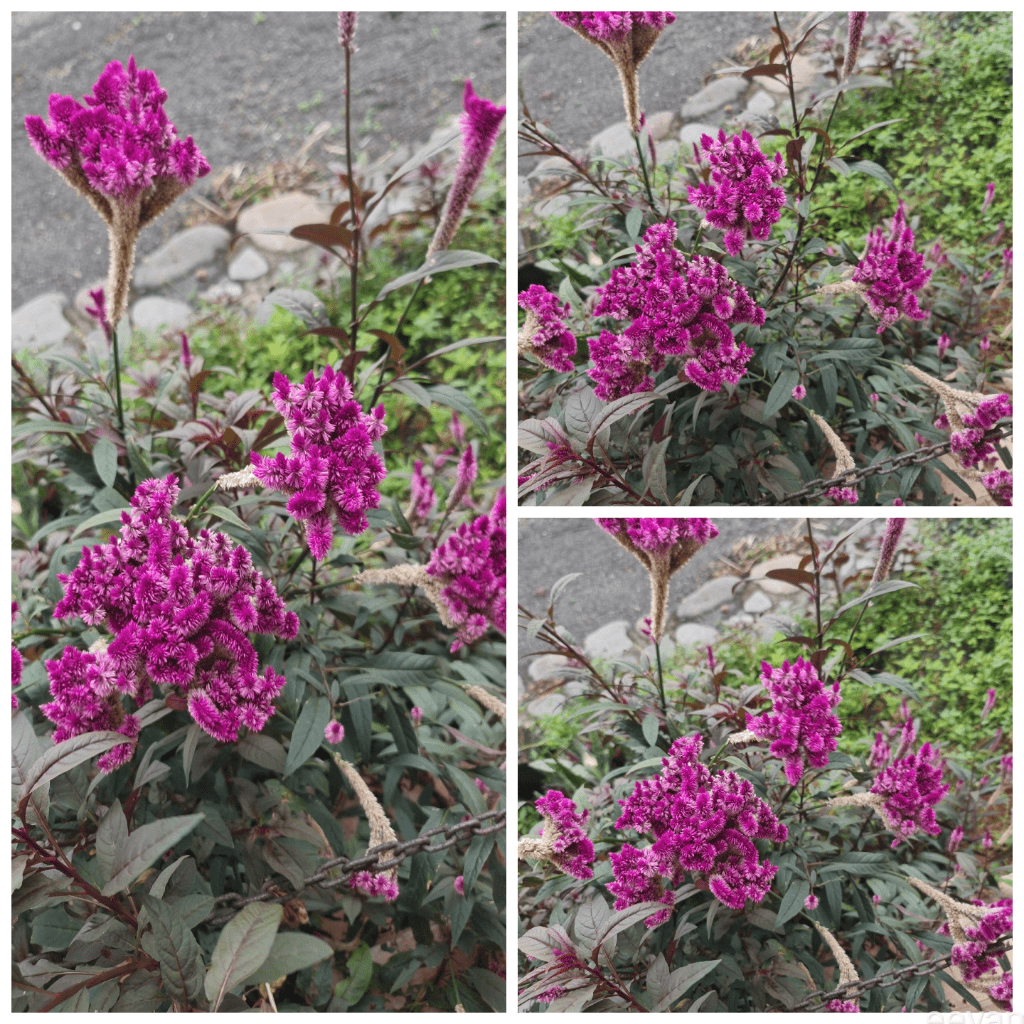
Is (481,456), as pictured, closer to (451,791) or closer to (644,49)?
(451,791)

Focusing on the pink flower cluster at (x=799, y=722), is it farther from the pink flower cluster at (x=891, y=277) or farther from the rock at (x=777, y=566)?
the rock at (x=777, y=566)

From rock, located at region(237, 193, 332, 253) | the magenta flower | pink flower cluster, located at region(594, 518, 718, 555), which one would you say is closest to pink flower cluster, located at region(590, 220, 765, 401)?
pink flower cluster, located at region(594, 518, 718, 555)

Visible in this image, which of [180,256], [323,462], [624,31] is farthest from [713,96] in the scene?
[180,256]

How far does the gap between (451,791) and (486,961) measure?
0.25 meters

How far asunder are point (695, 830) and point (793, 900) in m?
0.20

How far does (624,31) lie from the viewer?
3.07 feet

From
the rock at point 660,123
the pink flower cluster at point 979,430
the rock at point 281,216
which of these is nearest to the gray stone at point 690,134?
the rock at point 660,123

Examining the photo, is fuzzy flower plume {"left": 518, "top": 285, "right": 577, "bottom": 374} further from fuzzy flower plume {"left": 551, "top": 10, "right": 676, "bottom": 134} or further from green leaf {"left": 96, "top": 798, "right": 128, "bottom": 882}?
green leaf {"left": 96, "top": 798, "right": 128, "bottom": 882}

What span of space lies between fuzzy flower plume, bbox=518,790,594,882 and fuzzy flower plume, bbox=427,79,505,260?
0.71 meters

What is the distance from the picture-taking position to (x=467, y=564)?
3.14 ft

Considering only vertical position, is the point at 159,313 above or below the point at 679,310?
above

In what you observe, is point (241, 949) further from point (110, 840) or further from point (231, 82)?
point (231, 82)

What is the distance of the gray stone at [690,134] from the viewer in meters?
1.36

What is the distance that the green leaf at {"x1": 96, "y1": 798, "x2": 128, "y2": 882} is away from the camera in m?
0.81
